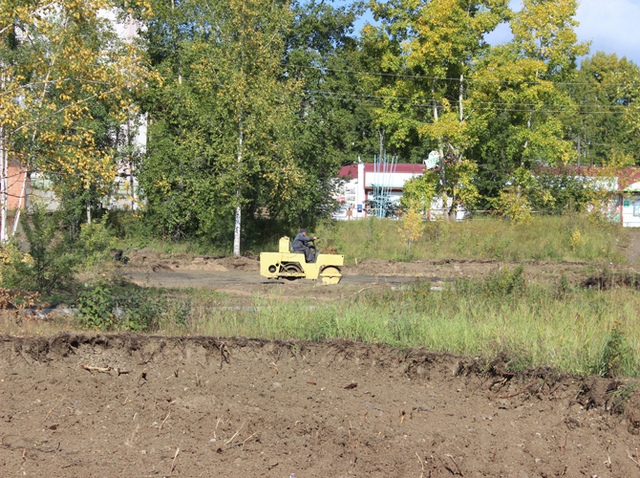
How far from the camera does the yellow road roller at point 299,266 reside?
21.3 meters

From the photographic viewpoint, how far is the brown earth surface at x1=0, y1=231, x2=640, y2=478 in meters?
7.55

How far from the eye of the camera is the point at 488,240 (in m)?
35.0

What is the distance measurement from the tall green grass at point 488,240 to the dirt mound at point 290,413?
72.3 feet

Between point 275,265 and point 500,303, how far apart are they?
1007 centimetres

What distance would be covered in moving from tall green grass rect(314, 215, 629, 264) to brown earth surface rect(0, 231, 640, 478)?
21999 millimetres

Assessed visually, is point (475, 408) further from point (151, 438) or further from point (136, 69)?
point (136, 69)

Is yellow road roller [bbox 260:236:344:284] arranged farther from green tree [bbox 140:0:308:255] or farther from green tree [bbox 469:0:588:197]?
green tree [bbox 469:0:588:197]

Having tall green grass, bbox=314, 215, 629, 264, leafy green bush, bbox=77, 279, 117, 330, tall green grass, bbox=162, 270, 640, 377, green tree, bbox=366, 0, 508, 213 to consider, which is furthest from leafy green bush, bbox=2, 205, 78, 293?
green tree, bbox=366, 0, 508, 213

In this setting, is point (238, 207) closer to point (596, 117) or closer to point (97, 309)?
point (97, 309)

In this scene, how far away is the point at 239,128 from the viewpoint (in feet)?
99.6

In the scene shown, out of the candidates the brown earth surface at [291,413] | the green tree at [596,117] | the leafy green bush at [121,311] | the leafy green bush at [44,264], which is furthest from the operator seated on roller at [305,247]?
the green tree at [596,117]

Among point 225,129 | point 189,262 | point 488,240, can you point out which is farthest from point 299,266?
point 488,240

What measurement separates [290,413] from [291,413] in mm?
11

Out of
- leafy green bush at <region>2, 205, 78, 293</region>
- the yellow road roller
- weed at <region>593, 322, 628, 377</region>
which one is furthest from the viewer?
the yellow road roller
